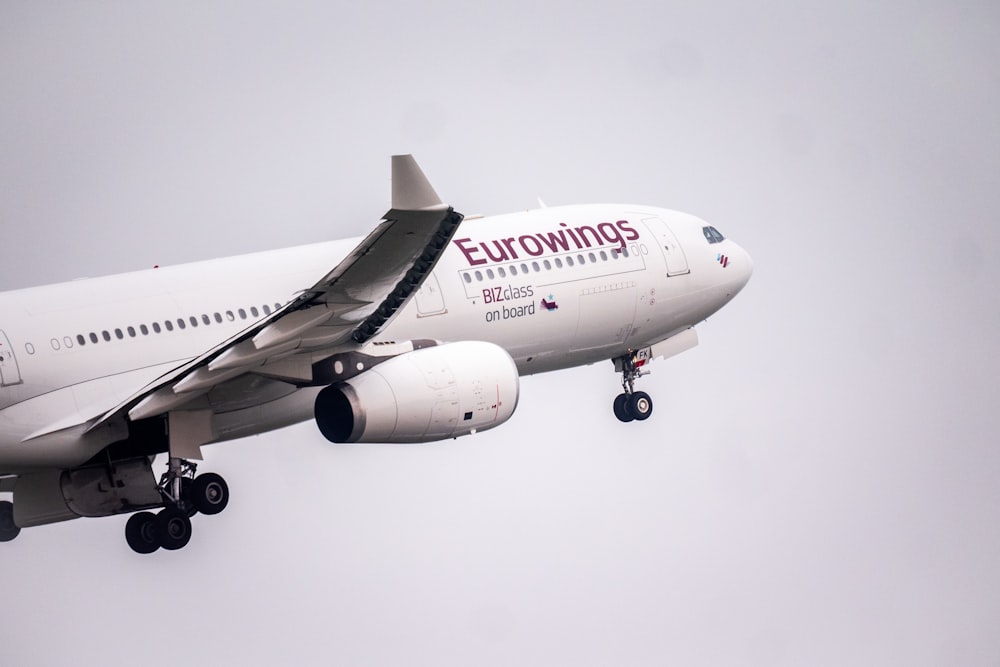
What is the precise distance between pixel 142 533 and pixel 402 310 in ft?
19.0

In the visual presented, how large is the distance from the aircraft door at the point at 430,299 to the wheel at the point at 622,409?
6219 millimetres

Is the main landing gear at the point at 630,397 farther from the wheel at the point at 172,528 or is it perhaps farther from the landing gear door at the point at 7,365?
the landing gear door at the point at 7,365

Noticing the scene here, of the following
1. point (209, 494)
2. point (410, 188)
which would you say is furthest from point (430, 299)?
point (410, 188)

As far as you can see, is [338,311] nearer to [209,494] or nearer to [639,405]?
[209,494]

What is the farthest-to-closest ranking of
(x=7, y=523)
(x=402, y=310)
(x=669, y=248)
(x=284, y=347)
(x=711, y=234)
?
(x=711, y=234) → (x=669, y=248) → (x=7, y=523) → (x=402, y=310) → (x=284, y=347)

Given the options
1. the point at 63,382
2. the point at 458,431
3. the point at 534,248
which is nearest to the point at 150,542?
the point at 63,382

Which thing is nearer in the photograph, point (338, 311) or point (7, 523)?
point (338, 311)

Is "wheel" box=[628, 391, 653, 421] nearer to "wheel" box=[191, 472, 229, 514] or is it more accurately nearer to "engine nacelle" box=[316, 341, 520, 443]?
"engine nacelle" box=[316, 341, 520, 443]

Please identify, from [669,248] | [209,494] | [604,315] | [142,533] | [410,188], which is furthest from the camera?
[669,248]

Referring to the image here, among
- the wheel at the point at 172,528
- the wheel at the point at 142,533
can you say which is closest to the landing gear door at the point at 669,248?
the wheel at the point at 172,528

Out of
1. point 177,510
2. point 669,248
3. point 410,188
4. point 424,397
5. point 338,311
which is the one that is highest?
point 669,248

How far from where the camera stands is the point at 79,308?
29.3 m

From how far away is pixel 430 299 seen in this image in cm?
3192

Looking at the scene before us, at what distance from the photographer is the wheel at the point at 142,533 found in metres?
31.8
